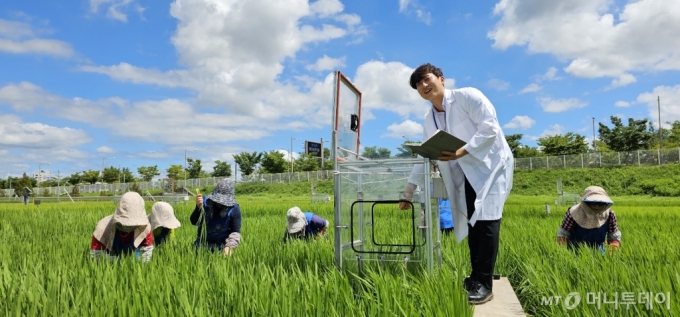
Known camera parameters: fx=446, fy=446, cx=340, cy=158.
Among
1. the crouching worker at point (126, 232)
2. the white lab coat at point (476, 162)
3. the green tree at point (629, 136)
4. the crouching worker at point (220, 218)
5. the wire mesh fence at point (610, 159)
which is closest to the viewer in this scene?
the white lab coat at point (476, 162)

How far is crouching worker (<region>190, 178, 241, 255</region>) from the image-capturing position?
365 centimetres

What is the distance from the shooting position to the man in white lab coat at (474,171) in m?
2.11

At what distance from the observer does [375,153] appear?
8.25 feet

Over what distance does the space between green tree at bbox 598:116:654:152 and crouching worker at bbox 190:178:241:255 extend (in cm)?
3328

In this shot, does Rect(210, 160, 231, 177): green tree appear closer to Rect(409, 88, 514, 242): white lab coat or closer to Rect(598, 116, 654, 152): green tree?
Rect(598, 116, 654, 152): green tree

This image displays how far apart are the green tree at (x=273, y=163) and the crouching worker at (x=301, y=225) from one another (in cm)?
3700

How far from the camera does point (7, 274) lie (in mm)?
2402

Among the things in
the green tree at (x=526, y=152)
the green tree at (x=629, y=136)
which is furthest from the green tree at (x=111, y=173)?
the green tree at (x=629, y=136)

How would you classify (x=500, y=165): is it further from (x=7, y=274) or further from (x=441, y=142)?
(x=7, y=274)

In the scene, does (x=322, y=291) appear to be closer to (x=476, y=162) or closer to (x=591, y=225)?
(x=476, y=162)

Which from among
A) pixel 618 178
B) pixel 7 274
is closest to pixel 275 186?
pixel 618 178

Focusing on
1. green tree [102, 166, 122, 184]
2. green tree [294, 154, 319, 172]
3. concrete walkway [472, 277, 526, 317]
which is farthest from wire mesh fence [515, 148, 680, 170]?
green tree [102, 166, 122, 184]

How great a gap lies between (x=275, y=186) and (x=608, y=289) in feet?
106

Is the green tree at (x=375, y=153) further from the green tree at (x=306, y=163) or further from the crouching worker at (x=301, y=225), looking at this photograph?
the green tree at (x=306, y=163)
